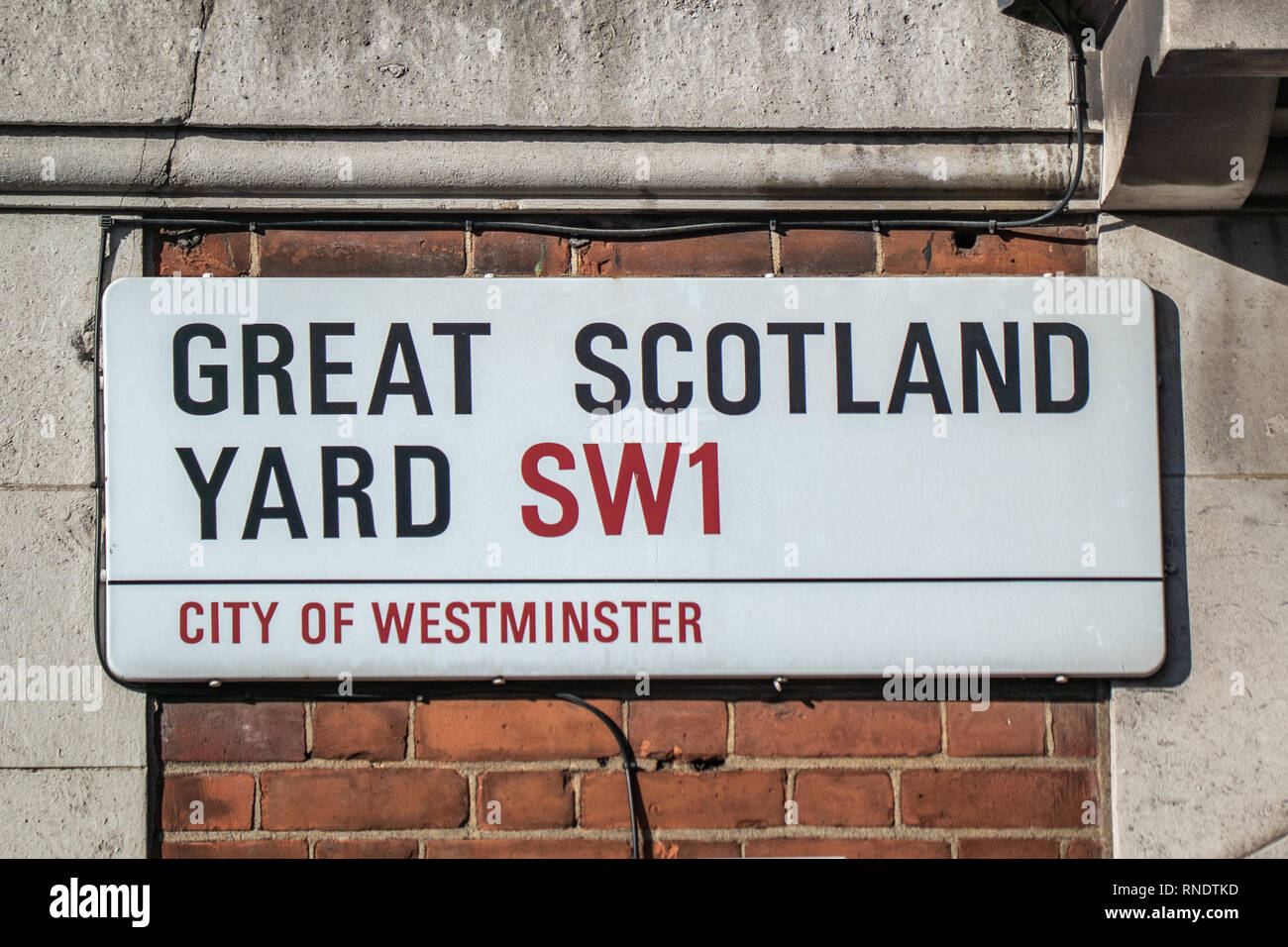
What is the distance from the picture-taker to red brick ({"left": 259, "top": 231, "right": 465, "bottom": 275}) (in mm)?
1729

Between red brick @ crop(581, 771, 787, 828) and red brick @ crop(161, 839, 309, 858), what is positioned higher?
red brick @ crop(581, 771, 787, 828)

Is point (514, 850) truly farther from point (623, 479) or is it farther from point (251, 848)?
point (623, 479)

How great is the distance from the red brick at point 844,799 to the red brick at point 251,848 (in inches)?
35.3

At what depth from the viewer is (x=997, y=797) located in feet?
5.59

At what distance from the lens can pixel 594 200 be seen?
173 cm

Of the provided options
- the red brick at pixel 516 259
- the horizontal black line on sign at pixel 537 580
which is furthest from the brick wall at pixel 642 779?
the red brick at pixel 516 259

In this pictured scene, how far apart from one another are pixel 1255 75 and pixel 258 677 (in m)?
1.91

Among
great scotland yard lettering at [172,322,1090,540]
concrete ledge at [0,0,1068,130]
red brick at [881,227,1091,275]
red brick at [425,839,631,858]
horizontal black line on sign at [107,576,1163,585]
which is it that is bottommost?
red brick at [425,839,631,858]

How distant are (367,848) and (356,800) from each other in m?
0.09

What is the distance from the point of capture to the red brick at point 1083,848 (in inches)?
66.9

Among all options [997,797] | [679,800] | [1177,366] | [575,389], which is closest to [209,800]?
[679,800]

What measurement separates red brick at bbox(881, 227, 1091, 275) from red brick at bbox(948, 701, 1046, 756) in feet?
2.60

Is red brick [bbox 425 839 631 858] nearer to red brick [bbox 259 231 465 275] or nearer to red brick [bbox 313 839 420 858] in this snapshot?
red brick [bbox 313 839 420 858]
